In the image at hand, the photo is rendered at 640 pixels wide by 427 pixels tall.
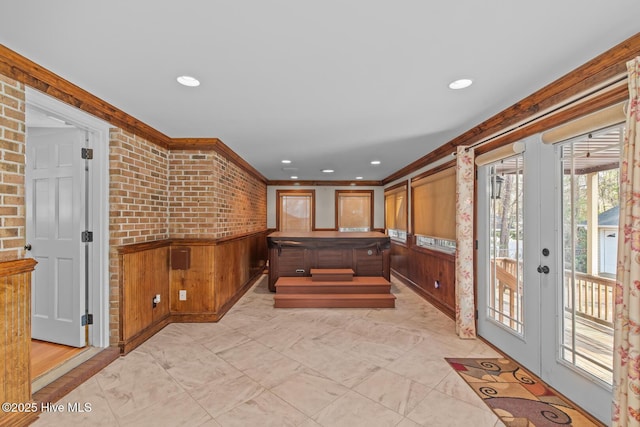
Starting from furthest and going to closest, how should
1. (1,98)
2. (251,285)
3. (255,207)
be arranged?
(255,207), (251,285), (1,98)

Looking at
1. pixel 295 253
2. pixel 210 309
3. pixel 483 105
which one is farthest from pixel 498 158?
pixel 210 309

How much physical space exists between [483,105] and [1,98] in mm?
3354

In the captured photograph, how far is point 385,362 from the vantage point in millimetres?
2453

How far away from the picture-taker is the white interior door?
2523 millimetres

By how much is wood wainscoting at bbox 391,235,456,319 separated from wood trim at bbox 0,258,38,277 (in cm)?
389

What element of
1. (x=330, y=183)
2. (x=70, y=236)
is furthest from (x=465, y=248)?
(x=330, y=183)

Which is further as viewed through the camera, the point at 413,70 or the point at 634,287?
the point at 413,70

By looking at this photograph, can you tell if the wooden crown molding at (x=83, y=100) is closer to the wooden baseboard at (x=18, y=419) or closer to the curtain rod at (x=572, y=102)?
the wooden baseboard at (x=18, y=419)

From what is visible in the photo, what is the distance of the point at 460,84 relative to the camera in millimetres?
1984

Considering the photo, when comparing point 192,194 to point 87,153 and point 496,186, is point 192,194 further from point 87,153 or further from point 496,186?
point 496,186

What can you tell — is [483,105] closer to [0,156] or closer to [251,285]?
[0,156]

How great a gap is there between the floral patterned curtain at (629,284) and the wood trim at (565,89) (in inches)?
6.8

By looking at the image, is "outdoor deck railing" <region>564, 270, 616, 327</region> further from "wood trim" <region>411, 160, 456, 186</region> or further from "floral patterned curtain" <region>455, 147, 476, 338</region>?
"wood trim" <region>411, 160, 456, 186</region>

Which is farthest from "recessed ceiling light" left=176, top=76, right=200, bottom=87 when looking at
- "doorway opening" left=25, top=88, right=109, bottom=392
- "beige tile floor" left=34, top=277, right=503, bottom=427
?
"beige tile floor" left=34, top=277, right=503, bottom=427
